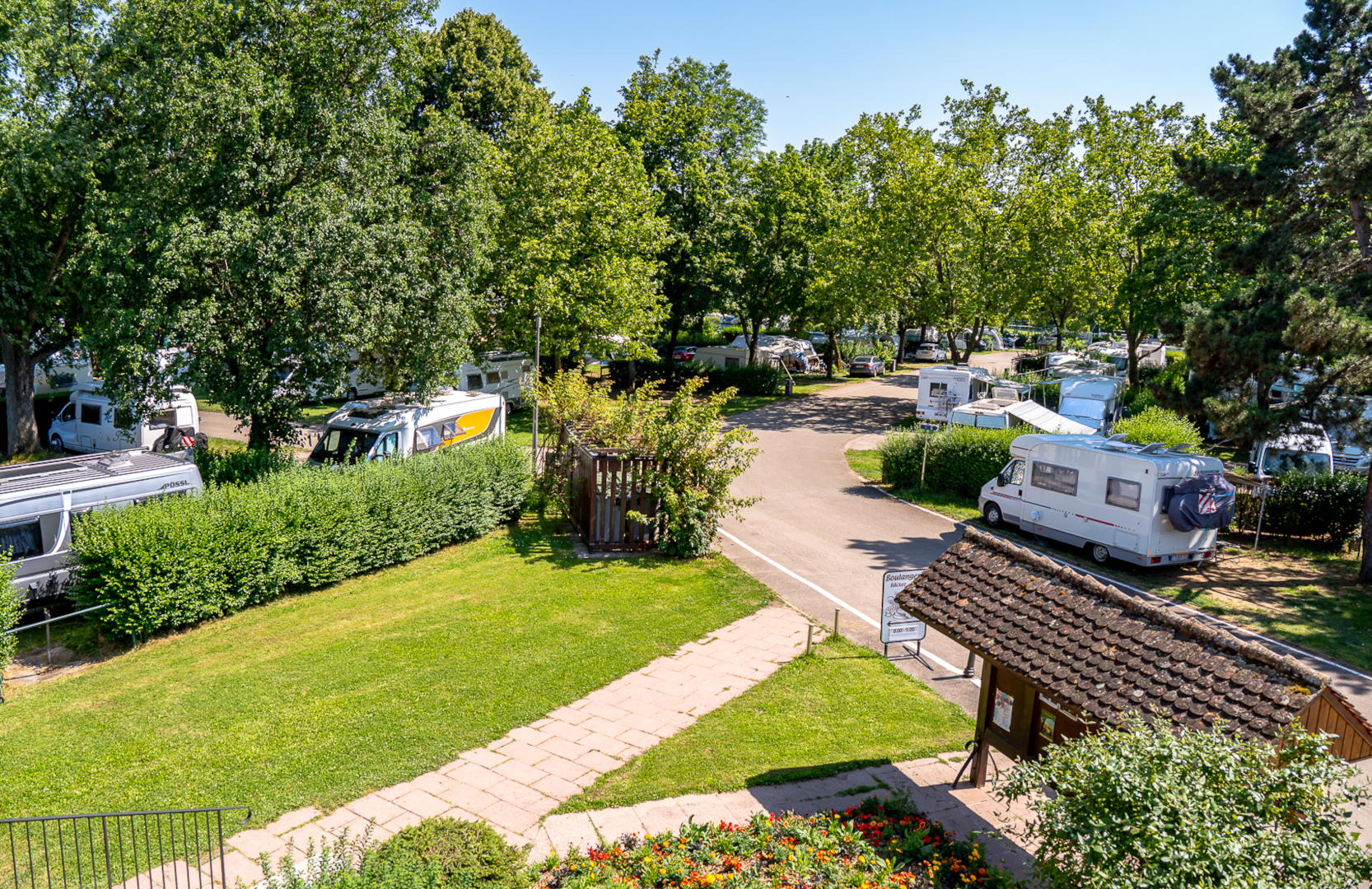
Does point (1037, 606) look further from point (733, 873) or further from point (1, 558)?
point (1, 558)

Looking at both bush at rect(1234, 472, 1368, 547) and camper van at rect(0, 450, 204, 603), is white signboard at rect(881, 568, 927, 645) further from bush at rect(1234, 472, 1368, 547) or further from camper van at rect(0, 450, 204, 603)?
camper van at rect(0, 450, 204, 603)

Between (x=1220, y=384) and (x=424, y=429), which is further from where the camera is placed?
(x=424, y=429)

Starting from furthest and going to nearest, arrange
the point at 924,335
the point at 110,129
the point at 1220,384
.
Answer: the point at 924,335 < the point at 110,129 < the point at 1220,384

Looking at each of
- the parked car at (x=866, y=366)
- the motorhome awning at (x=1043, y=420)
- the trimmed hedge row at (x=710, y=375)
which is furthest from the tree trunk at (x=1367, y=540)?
the parked car at (x=866, y=366)

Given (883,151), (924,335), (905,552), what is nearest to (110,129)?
(905,552)

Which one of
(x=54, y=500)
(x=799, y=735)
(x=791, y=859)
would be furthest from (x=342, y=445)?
(x=791, y=859)

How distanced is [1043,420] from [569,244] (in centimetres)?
1790

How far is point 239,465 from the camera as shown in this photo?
644 inches

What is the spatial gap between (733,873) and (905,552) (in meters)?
11.7

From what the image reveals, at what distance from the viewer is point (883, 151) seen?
35.6 m

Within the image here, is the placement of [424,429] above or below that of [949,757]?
above

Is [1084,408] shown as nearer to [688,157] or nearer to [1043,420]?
[1043,420]

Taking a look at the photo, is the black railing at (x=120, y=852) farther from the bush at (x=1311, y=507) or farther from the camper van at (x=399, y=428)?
the bush at (x=1311, y=507)

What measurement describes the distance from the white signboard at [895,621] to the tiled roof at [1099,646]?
314 cm
